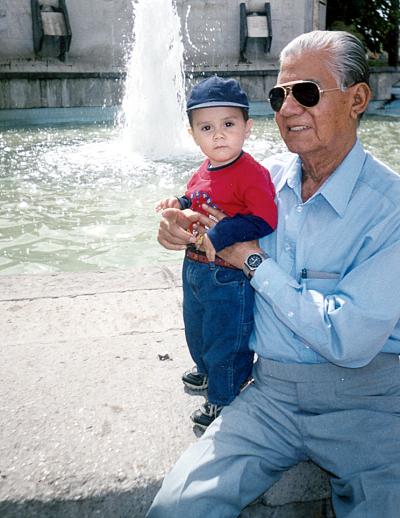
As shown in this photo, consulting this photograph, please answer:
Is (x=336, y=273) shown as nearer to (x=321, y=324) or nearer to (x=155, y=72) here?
(x=321, y=324)

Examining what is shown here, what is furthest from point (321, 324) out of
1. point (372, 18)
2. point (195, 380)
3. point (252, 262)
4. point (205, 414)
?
point (372, 18)

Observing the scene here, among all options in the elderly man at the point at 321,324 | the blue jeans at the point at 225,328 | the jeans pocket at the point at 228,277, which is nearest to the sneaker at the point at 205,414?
the blue jeans at the point at 225,328

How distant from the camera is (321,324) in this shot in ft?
6.08

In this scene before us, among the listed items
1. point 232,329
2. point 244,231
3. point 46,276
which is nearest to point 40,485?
point 232,329

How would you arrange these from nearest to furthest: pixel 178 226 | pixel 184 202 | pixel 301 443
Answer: pixel 301 443, pixel 178 226, pixel 184 202

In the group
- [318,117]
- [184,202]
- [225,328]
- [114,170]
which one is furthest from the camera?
[114,170]

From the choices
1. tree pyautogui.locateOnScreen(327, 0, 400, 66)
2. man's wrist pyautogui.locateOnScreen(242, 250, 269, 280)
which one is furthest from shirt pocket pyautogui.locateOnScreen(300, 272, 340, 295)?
tree pyautogui.locateOnScreen(327, 0, 400, 66)

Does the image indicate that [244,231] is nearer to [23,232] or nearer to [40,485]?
[40,485]

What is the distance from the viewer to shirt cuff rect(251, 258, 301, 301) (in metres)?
1.95

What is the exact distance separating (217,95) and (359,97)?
52 centimetres

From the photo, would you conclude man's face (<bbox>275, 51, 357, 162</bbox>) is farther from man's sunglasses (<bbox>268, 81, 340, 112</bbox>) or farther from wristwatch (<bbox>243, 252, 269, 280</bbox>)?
wristwatch (<bbox>243, 252, 269, 280</bbox>)

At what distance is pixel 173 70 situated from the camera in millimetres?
15438

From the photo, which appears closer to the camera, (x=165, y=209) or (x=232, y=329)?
(x=232, y=329)

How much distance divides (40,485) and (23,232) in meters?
4.60
